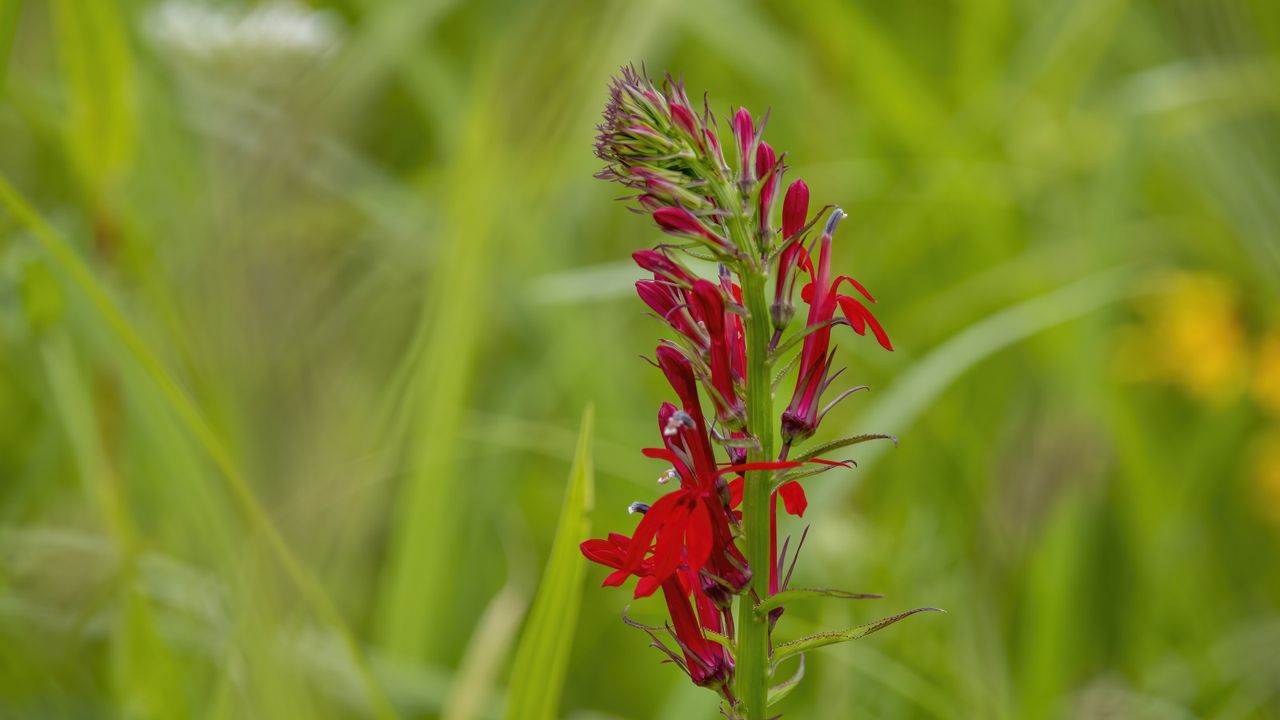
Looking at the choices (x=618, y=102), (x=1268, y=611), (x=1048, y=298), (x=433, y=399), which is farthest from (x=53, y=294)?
(x=1268, y=611)

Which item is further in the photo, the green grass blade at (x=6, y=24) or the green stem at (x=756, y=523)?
the green grass blade at (x=6, y=24)

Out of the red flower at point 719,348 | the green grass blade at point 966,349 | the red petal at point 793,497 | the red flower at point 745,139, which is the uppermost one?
the green grass blade at point 966,349

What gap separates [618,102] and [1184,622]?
7.94ft

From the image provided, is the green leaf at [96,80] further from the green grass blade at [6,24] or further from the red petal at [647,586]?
the red petal at [647,586]

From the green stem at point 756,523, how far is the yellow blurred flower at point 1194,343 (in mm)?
2536

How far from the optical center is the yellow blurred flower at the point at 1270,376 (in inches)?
124

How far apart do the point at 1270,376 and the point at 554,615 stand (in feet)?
8.92

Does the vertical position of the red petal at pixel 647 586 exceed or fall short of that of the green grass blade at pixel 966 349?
it falls short

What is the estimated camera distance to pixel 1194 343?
3.19 m

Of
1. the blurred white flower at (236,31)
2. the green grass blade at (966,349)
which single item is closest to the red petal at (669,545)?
the green grass blade at (966,349)

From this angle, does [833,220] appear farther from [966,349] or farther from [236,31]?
[236,31]

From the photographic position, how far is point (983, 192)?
3100 millimetres

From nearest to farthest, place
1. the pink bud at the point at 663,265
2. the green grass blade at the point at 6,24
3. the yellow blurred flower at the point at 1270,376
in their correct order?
1. the pink bud at the point at 663,265
2. the green grass blade at the point at 6,24
3. the yellow blurred flower at the point at 1270,376

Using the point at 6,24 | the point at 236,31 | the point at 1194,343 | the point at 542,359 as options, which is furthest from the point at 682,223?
the point at 1194,343
